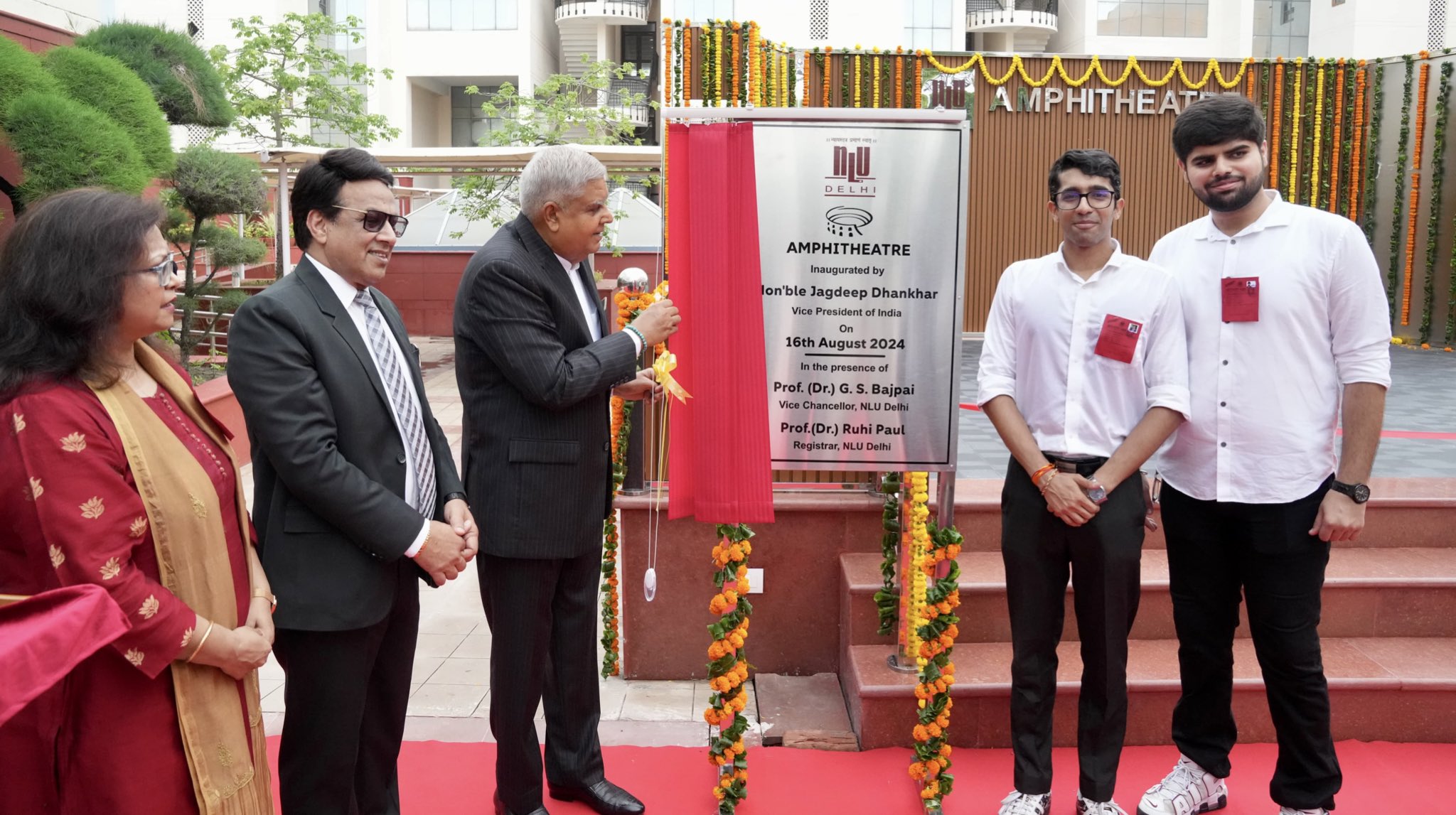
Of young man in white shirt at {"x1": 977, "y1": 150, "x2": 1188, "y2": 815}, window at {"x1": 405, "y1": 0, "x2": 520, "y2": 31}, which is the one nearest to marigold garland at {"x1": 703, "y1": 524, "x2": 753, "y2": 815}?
young man in white shirt at {"x1": 977, "y1": 150, "x2": 1188, "y2": 815}

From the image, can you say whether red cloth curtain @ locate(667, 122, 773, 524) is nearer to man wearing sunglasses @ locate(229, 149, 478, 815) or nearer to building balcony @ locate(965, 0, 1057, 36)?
man wearing sunglasses @ locate(229, 149, 478, 815)

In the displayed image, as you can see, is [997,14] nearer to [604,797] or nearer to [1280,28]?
[1280,28]

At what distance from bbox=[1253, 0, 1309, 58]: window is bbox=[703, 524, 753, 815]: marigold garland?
90.7 ft

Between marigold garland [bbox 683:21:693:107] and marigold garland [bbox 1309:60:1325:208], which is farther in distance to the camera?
marigold garland [bbox 1309:60:1325:208]

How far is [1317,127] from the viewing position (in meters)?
11.4

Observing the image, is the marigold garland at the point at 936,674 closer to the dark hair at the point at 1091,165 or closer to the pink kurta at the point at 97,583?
the dark hair at the point at 1091,165

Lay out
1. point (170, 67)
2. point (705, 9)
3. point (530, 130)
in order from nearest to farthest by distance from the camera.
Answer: point (170, 67), point (530, 130), point (705, 9)

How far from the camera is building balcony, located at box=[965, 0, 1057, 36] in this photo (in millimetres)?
26719

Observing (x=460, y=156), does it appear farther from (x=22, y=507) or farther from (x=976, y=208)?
(x=22, y=507)

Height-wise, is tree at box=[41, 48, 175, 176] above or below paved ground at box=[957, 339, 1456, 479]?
above

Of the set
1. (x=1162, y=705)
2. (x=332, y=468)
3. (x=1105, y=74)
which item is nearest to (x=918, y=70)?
(x=1105, y=74)

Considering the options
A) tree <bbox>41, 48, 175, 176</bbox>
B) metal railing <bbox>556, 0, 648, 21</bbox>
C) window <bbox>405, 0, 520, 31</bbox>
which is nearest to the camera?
tree <bbox>41, 48, 175, 176</bbox>

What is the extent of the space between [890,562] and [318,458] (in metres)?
2.06

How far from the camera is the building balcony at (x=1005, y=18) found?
87.7 feet
